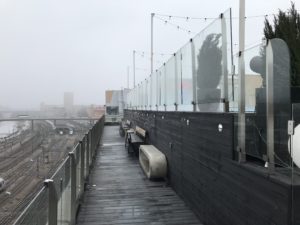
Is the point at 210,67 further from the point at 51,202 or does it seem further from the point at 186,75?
the point at 51,202

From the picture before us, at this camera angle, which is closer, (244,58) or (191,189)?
(244,58)

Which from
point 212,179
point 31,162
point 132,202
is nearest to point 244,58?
point 212,179

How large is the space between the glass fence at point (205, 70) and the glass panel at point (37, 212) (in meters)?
2.92

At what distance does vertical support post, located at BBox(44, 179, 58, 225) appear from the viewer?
3857 mm

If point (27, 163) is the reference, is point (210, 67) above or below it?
above

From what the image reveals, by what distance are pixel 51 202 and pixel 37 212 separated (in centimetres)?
70

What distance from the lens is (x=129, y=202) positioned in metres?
8.24

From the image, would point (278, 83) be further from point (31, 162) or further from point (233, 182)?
point (31, 162)

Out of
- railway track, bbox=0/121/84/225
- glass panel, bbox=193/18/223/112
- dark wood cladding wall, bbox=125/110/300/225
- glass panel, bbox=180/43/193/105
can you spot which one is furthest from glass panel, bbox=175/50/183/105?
railway track, bbox=0/121/84/225

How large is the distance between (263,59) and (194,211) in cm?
369

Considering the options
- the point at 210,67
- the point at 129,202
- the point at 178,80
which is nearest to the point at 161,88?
the point at 178,80

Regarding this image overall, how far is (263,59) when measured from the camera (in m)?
4.16

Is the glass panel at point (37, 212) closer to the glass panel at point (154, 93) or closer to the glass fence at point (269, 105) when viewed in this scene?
the glass fence at point (269, 105)

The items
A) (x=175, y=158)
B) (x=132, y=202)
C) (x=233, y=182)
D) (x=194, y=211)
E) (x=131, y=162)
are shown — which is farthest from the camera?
(x=131, y=162)
